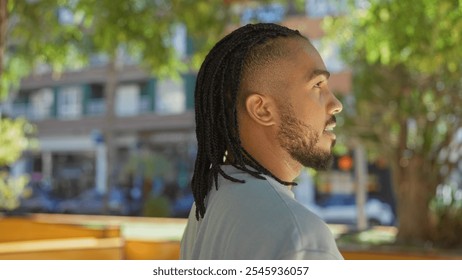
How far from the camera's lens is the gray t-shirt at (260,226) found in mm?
1021

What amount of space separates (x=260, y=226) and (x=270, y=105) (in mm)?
230

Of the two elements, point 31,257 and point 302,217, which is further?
point 31,257

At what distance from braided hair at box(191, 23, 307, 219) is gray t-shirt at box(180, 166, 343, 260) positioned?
33 mm

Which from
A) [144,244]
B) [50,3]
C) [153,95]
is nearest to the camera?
[144,244]

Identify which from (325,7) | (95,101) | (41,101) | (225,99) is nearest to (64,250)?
(225,99)

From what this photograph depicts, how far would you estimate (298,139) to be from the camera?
1197 mm

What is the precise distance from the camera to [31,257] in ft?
12.5

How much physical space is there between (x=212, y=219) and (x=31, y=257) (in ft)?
9.53

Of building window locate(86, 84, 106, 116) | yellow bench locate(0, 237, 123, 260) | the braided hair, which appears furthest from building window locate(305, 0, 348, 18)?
building window locate(86, 84, 106, 116)

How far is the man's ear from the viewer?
1168 millimetres

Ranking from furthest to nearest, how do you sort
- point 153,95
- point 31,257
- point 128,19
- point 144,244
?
1. point 153,95
2. point 128,19
3. point 144,244
4. point 31,257

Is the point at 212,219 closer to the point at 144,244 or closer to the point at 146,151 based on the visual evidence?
the point at 144,244

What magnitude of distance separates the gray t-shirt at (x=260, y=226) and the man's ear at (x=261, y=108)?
0.10 meters
